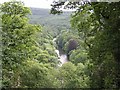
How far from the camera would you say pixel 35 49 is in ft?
12.5

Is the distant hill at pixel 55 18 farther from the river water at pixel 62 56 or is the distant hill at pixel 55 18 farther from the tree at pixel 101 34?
the river water at pixel 62 56

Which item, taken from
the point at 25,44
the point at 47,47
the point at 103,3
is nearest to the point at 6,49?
the point at 47,47

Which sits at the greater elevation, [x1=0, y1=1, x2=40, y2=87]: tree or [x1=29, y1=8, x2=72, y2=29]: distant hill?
[x1=29, y1=8, x2=72, y2=29]: distant hill

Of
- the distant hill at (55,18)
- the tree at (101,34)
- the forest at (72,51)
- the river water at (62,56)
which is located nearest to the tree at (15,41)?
the forest at (72,51)

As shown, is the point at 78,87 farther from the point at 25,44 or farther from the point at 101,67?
the point at 25,44

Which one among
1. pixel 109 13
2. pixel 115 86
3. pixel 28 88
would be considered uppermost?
pixel 109 13

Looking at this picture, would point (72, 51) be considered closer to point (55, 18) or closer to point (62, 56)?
point (62, 56)

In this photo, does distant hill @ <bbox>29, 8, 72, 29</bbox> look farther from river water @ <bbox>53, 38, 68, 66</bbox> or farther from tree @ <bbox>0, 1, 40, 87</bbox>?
tree @ <bbox>0, 1, 40, 87</bbox>

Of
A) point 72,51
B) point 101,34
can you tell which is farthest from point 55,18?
point 101,34

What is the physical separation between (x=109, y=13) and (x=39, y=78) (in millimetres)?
1223

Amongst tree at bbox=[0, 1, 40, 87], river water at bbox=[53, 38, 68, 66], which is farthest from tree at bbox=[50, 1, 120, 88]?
tree at bbox=[0, 1, 40, 87]

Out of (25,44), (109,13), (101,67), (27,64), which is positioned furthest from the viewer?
(25,44)

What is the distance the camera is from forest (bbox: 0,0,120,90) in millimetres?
2525

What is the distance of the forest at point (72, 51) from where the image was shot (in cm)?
253
